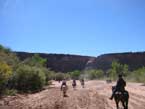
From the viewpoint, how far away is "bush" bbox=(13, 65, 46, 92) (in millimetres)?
52166

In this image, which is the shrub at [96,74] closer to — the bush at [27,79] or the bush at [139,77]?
the bush at [139,77]

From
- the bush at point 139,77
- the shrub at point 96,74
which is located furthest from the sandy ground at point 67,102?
the shrub at point 96,74

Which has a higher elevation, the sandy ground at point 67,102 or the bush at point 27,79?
the bush at point 27,79

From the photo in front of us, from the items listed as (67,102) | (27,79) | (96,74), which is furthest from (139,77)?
(67,102)

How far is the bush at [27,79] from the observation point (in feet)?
171

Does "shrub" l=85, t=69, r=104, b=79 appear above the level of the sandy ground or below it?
above

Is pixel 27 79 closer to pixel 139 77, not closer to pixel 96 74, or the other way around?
pixel 139 77

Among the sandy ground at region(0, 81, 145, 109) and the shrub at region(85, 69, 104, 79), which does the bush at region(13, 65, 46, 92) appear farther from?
the shrub at region(85, 69, 104, 79)

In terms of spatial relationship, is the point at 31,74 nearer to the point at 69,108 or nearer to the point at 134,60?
the point at 69,108

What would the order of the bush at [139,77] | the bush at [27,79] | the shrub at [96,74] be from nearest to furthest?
the bush at [27,79], the bush at [139,77], the shrub at [96,74]

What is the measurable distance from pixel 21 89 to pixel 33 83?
4539 millimetres

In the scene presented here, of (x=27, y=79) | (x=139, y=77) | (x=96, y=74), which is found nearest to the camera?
(x=27, y=79)

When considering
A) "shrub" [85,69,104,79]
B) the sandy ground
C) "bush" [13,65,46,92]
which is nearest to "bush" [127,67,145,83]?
"bush" [13,65,46,92]

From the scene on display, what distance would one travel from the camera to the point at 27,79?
5416cm
